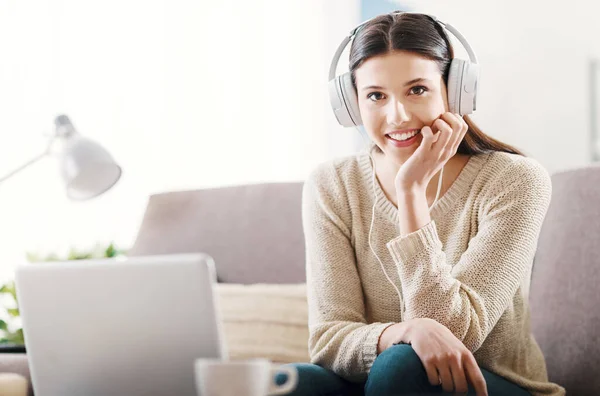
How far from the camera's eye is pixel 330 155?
134 inches

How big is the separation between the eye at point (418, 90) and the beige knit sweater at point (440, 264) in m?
0.19

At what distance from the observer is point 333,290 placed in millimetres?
1356

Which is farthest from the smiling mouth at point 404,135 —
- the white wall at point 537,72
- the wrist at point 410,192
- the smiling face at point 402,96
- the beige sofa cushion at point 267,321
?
the white wall at point 537,72

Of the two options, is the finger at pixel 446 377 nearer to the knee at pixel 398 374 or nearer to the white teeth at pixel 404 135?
the knee at pixel 398 374

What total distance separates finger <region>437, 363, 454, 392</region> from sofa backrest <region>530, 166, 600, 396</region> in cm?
52

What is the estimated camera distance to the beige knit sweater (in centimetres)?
120

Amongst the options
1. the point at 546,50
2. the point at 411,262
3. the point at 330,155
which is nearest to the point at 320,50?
the point at 330,155

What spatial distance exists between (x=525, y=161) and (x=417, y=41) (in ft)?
1.02

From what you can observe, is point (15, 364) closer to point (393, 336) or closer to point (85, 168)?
point (85, 168)

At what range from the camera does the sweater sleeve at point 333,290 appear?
122 centimetres

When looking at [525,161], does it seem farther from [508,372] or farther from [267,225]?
[267,225]

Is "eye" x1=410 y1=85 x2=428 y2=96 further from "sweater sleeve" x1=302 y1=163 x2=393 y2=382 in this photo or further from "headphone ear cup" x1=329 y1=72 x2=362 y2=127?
"sweater sleeve" x1=302 y1=163 x2=393 y2=382

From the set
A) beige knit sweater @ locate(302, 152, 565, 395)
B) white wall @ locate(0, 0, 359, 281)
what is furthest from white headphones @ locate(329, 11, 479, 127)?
white wall @ locate(0, 0, 359, 281)

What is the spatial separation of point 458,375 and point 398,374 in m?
0.10
